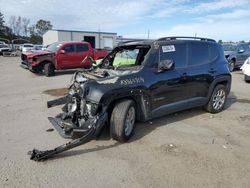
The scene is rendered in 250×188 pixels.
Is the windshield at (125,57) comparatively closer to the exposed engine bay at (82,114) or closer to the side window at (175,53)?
the side window at (175,53)

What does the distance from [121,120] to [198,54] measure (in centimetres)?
287

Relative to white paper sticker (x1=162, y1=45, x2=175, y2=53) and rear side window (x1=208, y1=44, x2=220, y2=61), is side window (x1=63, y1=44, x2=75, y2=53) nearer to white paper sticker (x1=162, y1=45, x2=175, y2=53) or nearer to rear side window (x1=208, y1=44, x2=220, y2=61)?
rear side window (x1=208, y1=44, x2=220, y2=61)

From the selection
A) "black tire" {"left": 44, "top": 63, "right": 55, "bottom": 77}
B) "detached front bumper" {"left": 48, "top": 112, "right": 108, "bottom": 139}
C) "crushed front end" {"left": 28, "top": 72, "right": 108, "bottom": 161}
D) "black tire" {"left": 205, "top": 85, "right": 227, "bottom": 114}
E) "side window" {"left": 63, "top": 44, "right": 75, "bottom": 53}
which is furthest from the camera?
"side window" {"left": 63, "top": 44, "right": 75, "bottom": 53}

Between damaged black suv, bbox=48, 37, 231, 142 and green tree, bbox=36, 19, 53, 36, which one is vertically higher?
green tree, bbox=36, 19, 53, 36

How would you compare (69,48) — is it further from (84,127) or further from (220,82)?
(84,127)

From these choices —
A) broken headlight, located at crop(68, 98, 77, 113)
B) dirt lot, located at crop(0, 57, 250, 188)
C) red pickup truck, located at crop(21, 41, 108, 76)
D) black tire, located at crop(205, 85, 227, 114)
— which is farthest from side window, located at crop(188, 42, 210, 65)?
red pickup truck, located at crop(21, 41, 108, 76)

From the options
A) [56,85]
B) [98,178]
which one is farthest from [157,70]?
[56,85]

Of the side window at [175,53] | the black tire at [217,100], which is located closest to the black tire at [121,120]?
the side window at [175,53]

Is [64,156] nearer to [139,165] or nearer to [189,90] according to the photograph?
[139,165]

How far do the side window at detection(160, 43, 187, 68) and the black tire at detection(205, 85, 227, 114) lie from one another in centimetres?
152

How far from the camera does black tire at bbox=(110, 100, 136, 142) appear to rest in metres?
4.59

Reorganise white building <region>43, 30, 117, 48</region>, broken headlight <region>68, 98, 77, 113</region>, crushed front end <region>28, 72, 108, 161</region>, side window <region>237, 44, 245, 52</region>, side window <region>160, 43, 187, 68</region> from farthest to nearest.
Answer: white building <region>43, 30, 117, 48</region> → side window <region>237, 44, 245, 52</region> → side window <region>160, 43, 187, 68</region> → broken headlight <region>68, 98, 77, 113</region> → crushed front end <region>28, 72, 108, 161</region>

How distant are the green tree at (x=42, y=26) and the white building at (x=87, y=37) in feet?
149

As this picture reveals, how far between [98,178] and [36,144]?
166cm
